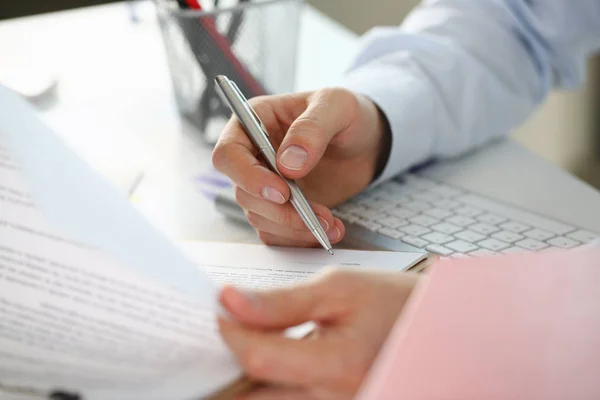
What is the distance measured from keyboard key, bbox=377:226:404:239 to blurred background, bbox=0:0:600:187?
111 centimetres

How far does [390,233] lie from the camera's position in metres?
0.54

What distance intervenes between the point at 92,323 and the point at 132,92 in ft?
Result: 1.89

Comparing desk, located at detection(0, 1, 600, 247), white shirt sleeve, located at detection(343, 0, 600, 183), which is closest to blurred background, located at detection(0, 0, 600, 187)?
desk, located at detection(0, 1, 600, 247)

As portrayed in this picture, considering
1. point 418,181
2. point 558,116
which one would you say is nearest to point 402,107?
point 418,181

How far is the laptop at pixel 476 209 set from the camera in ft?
1.69

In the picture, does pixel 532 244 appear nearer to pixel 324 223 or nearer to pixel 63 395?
pixel 324 223

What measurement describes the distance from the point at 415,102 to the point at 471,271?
36 cm

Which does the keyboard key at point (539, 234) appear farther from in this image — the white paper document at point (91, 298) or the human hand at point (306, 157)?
the white paper document at point (91, 298)

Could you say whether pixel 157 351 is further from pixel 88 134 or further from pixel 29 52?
pixel 29 52

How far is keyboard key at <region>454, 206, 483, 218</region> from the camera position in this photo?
0.56m

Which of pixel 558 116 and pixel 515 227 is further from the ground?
pixel 515 227

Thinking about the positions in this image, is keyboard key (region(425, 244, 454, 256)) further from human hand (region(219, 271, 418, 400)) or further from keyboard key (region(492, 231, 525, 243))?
human hand (region(219, 271, 418, 400))

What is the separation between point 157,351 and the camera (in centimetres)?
33

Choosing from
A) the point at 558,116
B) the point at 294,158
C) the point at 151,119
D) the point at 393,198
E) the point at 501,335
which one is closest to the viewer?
the point at 501,335
